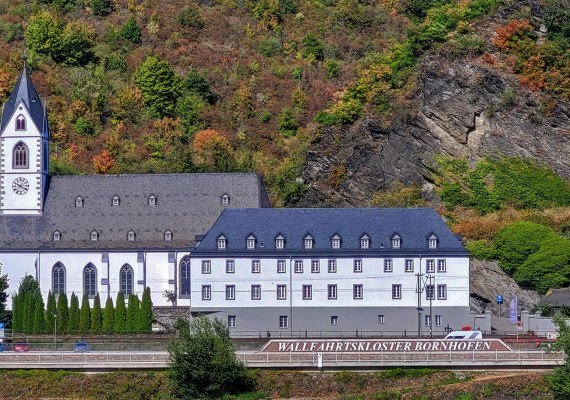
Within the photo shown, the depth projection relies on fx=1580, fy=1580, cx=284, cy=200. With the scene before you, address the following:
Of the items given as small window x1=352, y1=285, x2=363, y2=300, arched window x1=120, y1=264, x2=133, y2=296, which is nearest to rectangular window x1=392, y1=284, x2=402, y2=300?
small window x1=352, y1=285, x2=363, y2=300

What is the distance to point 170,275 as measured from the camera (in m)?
100

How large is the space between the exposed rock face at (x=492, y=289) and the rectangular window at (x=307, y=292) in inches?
441

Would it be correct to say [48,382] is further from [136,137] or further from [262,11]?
[262,11]

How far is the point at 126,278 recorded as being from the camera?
3974 inches

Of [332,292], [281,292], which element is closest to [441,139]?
[332,292]

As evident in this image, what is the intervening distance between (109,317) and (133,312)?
5.12ft

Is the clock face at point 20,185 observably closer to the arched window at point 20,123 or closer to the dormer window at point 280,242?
the arched window at point 20,123

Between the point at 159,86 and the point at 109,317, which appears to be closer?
the point at 109,317

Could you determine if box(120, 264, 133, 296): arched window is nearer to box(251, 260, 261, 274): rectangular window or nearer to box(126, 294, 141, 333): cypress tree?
box(126, 294, 141, 333): cypress tree

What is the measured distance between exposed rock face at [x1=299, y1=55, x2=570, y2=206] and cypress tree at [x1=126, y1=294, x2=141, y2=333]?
72.1ft

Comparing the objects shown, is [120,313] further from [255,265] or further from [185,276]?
[255,265]

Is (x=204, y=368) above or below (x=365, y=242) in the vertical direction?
below

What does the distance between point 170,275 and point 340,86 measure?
126ft

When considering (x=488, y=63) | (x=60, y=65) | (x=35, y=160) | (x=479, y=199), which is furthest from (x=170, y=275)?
(x=60, y=65)
